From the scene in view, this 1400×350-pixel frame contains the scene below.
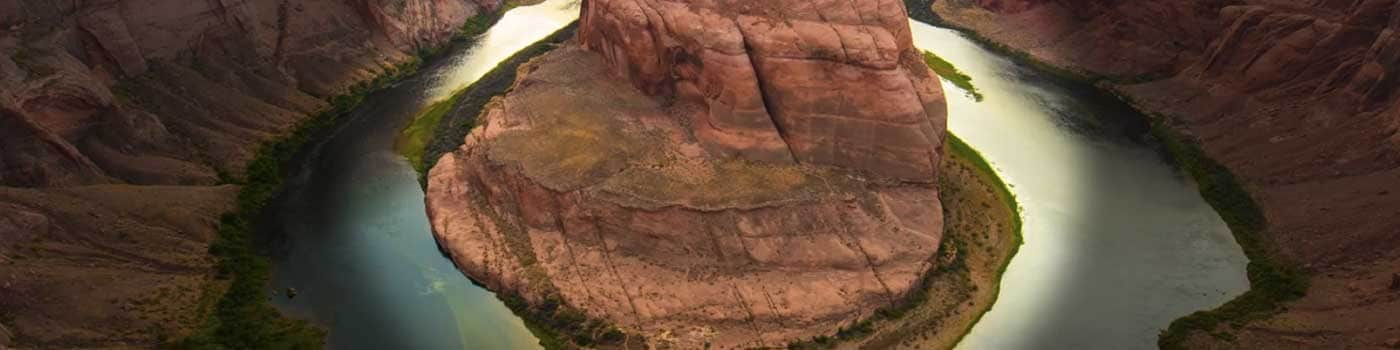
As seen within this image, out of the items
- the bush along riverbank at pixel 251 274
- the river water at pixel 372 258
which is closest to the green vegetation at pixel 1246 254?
the river water at pixel 372 258

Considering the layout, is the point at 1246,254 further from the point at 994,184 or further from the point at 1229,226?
the point at 994,184

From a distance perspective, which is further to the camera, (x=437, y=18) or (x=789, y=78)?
(x=437, y=18)

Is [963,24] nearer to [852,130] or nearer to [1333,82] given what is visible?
[1333,82]

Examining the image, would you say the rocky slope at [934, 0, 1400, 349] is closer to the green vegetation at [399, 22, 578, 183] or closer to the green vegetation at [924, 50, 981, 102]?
the green vegetation at [924, 50, 981, 102]

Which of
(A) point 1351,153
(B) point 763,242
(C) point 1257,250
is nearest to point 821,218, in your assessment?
(B) point 763,242

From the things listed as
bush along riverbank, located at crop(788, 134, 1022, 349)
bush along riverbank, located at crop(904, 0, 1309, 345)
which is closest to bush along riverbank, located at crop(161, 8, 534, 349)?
bush along riverbank, located at crop(788, 134, 1022, 349)

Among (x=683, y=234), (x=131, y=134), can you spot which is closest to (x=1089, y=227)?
(x=683, y=234)

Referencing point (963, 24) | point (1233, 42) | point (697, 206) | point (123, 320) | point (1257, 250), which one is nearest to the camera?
point (123, 320)
